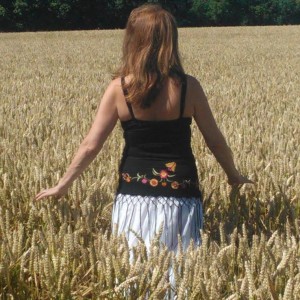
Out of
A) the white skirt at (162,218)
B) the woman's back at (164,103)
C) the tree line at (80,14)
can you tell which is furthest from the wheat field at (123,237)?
the tree line at (80,14)

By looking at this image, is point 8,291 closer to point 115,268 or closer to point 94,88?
point 115,268

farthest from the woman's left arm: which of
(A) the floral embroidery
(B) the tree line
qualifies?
(B) the tree line

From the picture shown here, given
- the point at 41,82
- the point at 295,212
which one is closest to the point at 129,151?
the point at 295,212

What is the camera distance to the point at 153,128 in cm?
259

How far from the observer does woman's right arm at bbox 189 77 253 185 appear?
8.63 feet

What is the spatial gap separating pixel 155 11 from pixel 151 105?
1.11ft

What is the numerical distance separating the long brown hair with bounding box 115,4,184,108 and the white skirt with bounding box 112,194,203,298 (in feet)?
1.17

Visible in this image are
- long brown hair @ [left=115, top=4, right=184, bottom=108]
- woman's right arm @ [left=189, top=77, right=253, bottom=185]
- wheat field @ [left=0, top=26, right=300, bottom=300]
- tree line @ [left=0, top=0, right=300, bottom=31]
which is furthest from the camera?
tree line @ [left=0, top=0, right=300, bottom=31]

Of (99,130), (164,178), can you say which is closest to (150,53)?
(99,130)

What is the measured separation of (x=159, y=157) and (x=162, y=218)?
222mm

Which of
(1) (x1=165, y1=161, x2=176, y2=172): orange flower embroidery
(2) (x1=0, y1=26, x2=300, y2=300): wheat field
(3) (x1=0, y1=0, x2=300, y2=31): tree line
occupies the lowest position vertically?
(2) (x1=0, y1=26, x2=300, y2=300): wheat field

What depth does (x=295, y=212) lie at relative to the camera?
123 inches

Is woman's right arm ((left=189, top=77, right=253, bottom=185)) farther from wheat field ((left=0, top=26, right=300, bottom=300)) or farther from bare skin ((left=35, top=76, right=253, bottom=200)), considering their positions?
wheat field ((left=0, top=26, right=300, bottom=300))

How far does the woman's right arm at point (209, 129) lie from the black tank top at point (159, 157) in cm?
5
